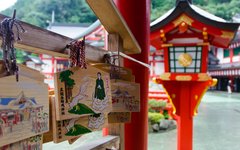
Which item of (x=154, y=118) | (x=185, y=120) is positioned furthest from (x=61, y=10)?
(x=185, y=120)

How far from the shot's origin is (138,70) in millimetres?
1136

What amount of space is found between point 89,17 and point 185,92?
27.6 m

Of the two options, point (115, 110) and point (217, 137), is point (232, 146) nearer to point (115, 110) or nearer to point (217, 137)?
point (217, 137)

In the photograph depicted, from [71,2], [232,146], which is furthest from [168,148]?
[71,2]

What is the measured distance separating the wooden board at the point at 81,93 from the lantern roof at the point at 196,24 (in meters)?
2.27

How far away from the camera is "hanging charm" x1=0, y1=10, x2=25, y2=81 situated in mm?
403

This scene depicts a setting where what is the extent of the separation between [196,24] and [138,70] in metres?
1.89

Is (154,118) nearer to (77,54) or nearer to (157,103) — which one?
(157,103)

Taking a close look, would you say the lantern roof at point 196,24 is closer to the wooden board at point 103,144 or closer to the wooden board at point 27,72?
the wooden board at point 103,144

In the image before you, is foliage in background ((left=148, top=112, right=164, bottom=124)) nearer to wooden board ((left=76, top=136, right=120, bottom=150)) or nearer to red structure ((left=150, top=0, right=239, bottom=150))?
red structure ((left=150, top=0, right=239, bottom=150))

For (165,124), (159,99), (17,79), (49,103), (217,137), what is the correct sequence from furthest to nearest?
(159,99), (165,124), (217,137), (49,103), (17,79)

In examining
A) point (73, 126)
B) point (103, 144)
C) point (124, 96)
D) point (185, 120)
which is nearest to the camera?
point (73, 126)

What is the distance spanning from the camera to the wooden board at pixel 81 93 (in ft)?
1.71

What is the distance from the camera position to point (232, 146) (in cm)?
493
